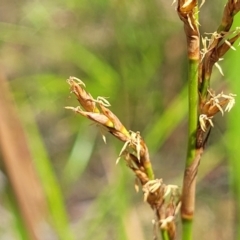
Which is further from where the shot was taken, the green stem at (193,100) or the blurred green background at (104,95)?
the blurred green background at (104,95)

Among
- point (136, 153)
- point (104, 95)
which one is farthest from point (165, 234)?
point (104, 95)

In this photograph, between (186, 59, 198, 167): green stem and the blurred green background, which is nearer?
(186, 59, 198, 167): green stem

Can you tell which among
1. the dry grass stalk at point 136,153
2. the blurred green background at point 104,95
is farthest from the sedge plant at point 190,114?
the blurred green background at point 104,95

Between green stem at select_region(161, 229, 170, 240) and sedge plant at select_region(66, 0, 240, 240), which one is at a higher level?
sedge plant at select_region(66, 0, 240, 240)

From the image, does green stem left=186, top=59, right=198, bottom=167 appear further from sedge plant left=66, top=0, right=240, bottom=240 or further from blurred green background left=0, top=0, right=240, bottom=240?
blurred green background left=0, top=0, right=240, bottom=240

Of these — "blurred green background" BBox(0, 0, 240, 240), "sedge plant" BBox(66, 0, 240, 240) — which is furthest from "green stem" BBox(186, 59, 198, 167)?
"blurred green background" BBox(0, 0, 240, 240)

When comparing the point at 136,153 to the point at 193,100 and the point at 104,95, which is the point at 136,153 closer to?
the point at 193,100

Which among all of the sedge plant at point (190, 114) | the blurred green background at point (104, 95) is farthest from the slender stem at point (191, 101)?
the blurred green background at point (104, 95)

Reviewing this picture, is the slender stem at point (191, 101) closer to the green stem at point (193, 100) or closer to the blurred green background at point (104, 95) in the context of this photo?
the green stem at point (193, 100)

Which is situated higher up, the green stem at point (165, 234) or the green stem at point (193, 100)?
the green stem at point (193, 100)
